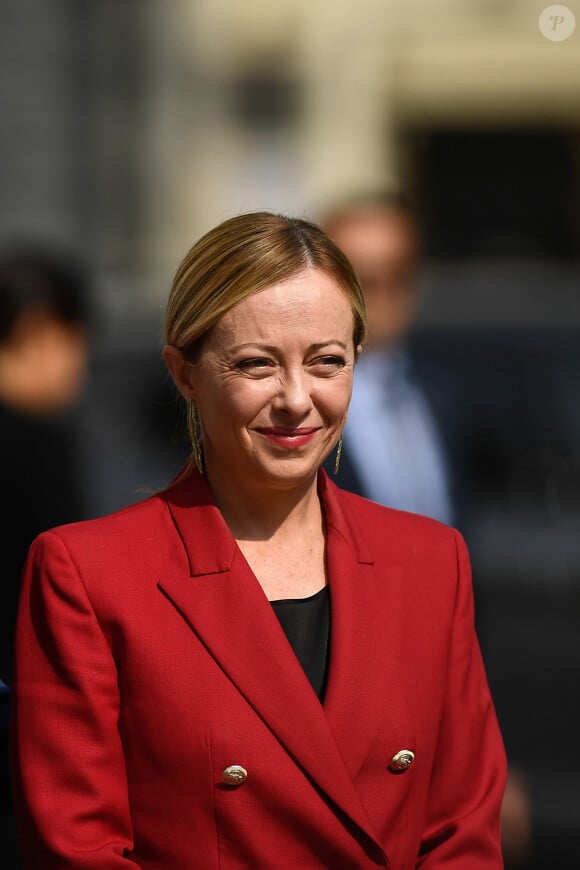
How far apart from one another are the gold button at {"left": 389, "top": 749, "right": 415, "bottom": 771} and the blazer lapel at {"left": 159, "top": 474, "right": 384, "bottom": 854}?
0.09 meters

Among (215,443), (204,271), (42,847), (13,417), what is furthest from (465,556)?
(13,417)

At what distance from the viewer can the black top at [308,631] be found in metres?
2.38

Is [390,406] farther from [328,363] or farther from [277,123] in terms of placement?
[277,123]

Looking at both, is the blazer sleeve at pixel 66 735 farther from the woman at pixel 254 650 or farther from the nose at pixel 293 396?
the nose at pixel 293 396

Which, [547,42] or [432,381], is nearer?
[432,381]

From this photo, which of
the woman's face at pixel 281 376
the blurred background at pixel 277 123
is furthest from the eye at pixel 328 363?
the blurred background at pixel 277 123

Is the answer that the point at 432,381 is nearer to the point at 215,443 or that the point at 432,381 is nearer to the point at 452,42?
the point at 215,443

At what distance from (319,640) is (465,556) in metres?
0.31

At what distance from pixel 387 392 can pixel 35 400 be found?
91 centimetres

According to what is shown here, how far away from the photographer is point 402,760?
2.33 m

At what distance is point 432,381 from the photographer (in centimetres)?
589

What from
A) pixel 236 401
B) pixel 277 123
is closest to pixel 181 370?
pixel 236 401

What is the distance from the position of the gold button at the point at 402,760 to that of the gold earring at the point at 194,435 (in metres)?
0.55

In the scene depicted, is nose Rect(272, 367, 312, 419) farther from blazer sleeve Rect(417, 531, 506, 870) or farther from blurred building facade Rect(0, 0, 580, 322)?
blurred building facade Rect(0, 0, 580, 322)
